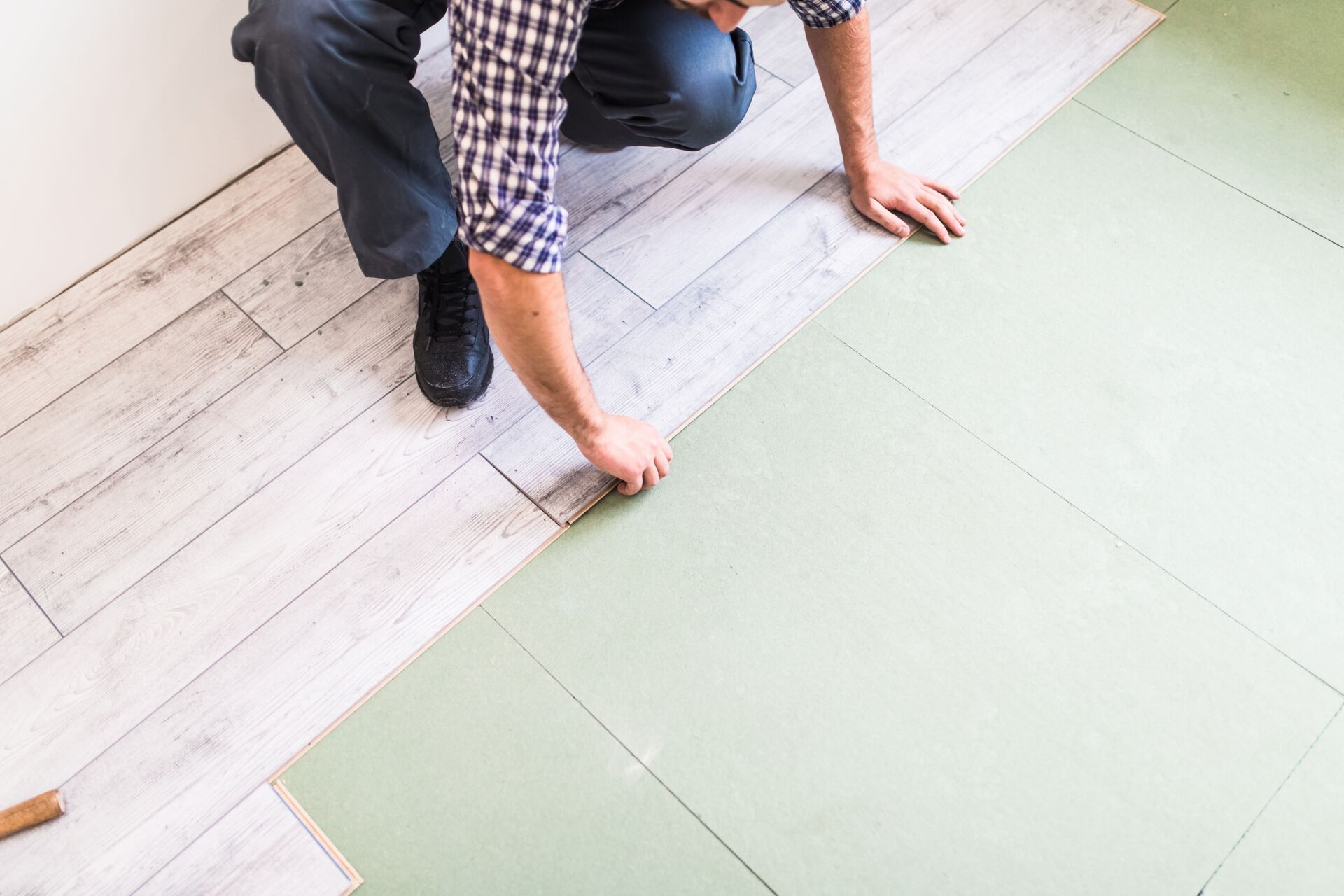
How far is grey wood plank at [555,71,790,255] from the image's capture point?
1.42 metres

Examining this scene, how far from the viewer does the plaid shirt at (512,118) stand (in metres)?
0.78

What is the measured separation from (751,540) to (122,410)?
851 millimetres

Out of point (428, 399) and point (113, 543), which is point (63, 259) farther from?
point (428, 399)

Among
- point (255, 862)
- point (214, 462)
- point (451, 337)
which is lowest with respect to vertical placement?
point (255, 862)

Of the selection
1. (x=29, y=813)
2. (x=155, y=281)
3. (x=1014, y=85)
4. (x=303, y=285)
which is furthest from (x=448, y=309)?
(x=1014, y=85)

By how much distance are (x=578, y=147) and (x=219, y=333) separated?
1.94ft

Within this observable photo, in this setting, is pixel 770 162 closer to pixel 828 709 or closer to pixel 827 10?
pixel 827 10

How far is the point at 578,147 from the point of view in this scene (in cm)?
149

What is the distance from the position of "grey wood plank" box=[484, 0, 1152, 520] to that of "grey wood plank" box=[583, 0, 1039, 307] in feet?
0.08

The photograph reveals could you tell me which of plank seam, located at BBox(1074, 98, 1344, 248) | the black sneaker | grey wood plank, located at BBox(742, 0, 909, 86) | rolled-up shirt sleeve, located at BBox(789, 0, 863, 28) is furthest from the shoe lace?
plank seam, located at BBox(1074, 98, 1344, 248)

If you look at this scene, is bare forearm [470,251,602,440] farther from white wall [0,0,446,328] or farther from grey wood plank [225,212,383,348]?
white wall [0,0,446,328]

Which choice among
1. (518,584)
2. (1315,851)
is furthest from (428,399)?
(1315,851)

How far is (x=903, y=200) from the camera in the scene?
4.49 ft

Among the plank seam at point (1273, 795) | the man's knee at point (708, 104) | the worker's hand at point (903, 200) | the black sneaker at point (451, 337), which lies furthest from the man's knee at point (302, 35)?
the plank seam at point (1273, 795)
